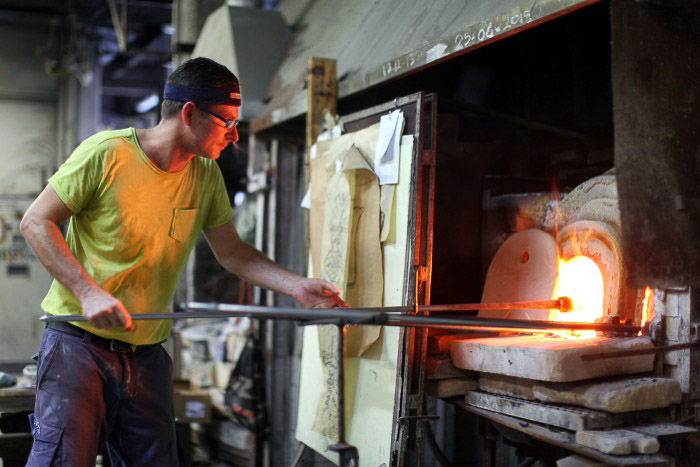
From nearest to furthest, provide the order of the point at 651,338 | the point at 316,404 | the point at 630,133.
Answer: the point at 630,133
the point at 651,338
the point at 316,404

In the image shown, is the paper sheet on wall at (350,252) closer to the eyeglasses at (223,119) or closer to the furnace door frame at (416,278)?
the furnace door frame at (416,278)

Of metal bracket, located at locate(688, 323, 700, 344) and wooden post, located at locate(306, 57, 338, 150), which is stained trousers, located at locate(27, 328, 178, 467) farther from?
metal bracket, located at locate(688, 323, 700, 344)

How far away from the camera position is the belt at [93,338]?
2861 mm

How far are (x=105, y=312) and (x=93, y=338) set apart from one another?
458 millimetres

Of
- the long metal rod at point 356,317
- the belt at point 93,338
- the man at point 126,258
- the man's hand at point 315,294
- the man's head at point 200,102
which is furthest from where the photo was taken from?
the man's hand at point 315,294

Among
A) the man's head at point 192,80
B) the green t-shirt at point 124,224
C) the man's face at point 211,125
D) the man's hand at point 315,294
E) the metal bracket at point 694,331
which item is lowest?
the metal bracket at point 694,331

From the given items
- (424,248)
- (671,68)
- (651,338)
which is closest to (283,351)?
(424,248)

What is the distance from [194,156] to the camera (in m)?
3.16

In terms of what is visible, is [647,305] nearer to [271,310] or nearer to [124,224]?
[271,310]

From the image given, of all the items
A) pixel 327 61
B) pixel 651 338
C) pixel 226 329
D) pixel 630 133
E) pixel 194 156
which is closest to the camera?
pixel 630 133

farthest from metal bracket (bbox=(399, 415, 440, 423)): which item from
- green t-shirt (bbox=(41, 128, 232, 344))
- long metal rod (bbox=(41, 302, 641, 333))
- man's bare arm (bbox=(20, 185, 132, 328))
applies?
man's bare arm (bbox=(20, 185, 132, 328))

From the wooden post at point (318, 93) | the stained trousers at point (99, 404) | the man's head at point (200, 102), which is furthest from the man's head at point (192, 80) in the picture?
the wooden post at point (318, 93)

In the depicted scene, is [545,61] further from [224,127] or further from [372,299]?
[224,127]

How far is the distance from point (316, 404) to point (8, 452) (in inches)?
66.7
